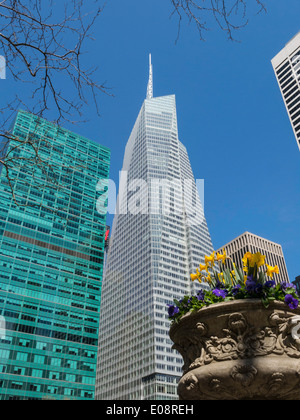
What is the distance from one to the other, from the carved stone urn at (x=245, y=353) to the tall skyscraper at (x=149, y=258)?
100.0 m

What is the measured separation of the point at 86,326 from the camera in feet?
308

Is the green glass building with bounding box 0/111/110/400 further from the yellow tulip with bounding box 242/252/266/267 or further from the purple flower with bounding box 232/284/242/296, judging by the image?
the purple flower with bounding box 232/284/242/296

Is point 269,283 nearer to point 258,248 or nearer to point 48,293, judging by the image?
point 48,293

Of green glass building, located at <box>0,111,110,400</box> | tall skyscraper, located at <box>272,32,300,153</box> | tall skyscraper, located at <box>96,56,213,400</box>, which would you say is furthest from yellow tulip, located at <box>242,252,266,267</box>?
tall skyscraper, located at <box>96,56,213,400</box>

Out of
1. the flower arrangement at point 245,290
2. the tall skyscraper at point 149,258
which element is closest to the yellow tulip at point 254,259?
the flower arrangement at point 245,290

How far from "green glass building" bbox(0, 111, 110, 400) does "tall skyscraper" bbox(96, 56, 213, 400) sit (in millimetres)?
21115

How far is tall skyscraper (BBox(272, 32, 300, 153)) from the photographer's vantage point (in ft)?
293

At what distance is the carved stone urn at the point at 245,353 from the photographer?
12.5 ft

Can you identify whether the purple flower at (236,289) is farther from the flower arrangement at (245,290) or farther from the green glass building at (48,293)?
the green glass building at (48,293)

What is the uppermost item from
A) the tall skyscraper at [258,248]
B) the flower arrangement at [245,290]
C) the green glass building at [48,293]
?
the tall skyscraper at [258,248]

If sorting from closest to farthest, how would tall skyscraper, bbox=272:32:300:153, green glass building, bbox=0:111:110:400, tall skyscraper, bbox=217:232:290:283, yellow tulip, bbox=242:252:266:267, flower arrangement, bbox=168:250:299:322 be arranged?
flower arrangement, bbox=168:250:299:322
yellow tulip, bbox=242:252:266:267
green glass building, bbox=0:111:110:400
tall skyscraper, bbox=272:32:300:153
tall skyscraper, bbox=217:232:290:283

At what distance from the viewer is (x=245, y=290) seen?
430 centimetres

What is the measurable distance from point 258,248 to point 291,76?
5668 centimetres

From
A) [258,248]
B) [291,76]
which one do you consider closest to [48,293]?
[258,248]
